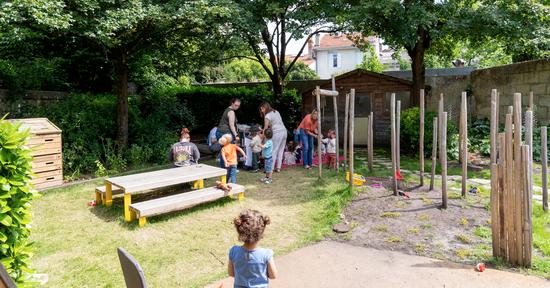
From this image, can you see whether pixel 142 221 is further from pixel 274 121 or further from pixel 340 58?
pixel 340 58

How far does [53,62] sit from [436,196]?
1058 centimetres

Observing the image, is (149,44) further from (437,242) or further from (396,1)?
(437,242)

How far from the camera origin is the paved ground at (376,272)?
155 inches

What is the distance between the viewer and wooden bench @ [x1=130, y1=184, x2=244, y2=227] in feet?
18.5

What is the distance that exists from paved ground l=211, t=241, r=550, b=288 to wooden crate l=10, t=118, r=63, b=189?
578cm

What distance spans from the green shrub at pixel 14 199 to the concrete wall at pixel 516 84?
12134 millimetres

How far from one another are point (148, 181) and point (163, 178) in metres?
0.28

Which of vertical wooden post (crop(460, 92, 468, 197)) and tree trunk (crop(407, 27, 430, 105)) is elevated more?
tree trunk (crop(407, 27, 430, 105))

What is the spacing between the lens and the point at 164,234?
5.45 metres

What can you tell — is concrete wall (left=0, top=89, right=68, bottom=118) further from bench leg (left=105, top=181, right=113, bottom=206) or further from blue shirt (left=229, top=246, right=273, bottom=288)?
blue shirt (left=229, top=246, right=273, bottom=288)

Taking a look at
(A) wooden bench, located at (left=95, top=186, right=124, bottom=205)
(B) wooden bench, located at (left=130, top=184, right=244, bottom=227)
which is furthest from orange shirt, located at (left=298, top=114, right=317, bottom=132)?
(A) wooden bench, located at (left=95, top=186, right=124, bottom=205)

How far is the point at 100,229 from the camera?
18.6 ft

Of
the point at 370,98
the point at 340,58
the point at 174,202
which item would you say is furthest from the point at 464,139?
the point at 340,58

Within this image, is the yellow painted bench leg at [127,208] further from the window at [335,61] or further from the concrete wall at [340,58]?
the window at [335,61]
